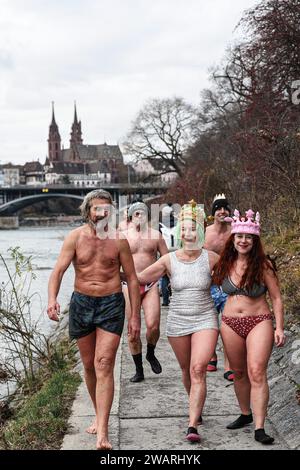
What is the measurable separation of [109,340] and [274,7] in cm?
1388

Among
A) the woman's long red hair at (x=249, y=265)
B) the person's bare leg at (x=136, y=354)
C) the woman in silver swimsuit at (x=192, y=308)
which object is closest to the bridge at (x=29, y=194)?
the person's bare leg at (x=136, y=354)

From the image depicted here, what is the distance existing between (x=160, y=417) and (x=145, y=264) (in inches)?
70.9

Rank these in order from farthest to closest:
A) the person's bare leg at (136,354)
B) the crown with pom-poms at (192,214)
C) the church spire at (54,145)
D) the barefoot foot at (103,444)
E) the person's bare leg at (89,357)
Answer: the church spire at (54,145), the person's bare leg at (136,354), the crown with pom-poms at (192,214), the person's bare leg at (89,357), the barefoot foot at (103,444)

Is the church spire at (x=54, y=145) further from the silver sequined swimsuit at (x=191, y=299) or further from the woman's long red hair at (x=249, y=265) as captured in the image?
the woman's long red hair at (x=249, y=265)

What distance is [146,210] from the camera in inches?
313

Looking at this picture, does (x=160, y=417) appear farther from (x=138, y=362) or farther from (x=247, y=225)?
(x=247, y=225)

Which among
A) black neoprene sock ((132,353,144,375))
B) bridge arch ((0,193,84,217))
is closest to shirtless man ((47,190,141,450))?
black neoprene sock ((132,353,144,375))

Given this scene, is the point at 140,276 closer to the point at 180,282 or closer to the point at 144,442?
the point at 180,282

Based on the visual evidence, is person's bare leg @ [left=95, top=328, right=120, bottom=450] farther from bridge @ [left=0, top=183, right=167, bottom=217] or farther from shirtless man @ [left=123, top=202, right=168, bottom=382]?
bridge @ [left=0, top=183, right=167, bottom=217]

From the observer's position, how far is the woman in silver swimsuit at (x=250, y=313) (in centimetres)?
546

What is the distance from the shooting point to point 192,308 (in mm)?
5824

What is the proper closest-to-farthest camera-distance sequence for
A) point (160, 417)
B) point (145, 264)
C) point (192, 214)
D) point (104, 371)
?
point (104, 371)
point (192, 214)
point (160, 417)
point (145, 264)

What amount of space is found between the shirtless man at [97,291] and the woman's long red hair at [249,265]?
2.29 ft

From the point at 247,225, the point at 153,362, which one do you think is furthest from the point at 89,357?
the point at 153,362
